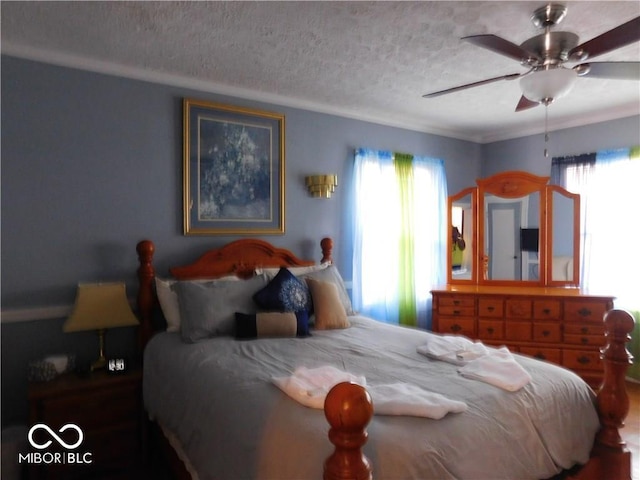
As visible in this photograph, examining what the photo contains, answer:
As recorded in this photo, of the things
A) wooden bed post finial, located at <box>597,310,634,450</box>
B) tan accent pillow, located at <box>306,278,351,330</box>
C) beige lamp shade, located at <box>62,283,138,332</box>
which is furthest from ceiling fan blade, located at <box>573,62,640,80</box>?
beige lamp shade, located at <box>62,283,138,332</box>

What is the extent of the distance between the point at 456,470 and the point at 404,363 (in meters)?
0.71

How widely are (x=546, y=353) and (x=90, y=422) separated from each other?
3.31 metres

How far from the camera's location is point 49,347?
2607 mm

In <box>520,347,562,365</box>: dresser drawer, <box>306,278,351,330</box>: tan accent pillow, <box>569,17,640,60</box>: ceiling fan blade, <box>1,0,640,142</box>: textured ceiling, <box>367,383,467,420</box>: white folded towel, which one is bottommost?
<box>520,347,562,365</box>: dresser drawer

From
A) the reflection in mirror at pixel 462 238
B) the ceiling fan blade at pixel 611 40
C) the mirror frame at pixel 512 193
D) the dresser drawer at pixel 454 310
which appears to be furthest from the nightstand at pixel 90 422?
the mirror frame at pixel 512 193

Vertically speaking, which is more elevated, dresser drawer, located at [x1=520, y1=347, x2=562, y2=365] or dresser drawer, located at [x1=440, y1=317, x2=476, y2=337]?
dresser drawer, located at [x1=440, y1=317, x2=476, y2=337]

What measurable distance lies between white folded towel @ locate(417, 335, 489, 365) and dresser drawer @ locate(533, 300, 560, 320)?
1578mm

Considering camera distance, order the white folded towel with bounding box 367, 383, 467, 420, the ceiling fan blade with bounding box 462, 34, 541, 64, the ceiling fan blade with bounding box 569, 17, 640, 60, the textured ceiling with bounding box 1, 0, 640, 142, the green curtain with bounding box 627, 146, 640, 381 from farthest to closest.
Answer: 1. the green curtain with bounding box 627, 146, 640, 381
2. the textured ceiling with bounding box 1, 0, 640, 142
3. the ceiling fan blade with bounding box 462, 34, 541, 64
4. the ceiling fan blade with bounding box 569, 17, 640, 60
5. the white folded towel with bounding box 367, 383, 467, 420

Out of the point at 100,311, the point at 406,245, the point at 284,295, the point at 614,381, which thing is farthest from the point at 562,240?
the point at 100,311

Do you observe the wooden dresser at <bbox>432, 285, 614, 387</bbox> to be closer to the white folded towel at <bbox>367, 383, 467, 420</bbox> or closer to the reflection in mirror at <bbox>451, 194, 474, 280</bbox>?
the reflection in mirror at <bbox>451, 194, 474, 280</bbox>

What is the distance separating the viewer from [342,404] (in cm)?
106

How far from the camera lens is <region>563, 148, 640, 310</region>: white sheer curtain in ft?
12.3

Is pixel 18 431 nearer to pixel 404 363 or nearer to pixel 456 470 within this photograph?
pixel 404 363

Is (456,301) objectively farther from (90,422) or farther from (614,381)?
(90,422)
